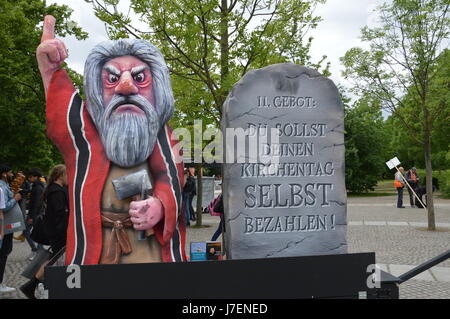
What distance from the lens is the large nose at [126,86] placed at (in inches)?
134

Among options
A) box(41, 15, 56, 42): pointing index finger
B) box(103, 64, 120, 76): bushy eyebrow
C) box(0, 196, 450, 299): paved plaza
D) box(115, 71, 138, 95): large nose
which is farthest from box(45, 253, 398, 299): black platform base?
box(0, 196, 450, 299): paved plaza

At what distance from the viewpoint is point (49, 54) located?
3447mm

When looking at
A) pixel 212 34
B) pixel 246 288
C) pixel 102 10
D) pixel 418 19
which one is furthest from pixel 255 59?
pixel 246 288

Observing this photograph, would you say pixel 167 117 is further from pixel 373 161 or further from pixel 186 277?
pixel 373 161

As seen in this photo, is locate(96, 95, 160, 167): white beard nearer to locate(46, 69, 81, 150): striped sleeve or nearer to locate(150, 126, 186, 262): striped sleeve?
locate(150, 126, 186, 262): striped sleeve

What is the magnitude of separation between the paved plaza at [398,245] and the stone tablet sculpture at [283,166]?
191 centimetres

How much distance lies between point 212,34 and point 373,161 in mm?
18229

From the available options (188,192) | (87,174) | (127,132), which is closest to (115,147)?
(127,132)

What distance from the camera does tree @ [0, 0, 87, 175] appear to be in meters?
13.3

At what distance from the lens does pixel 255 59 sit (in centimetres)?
691

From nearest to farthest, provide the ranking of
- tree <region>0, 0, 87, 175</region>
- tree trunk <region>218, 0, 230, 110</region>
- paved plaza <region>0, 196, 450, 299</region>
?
paved plaza <region>0, 196, 450, 299</region>, tree trunk <region>218, 0, 230, 110</region>, tree <region>0, 0, 87, 175</region>

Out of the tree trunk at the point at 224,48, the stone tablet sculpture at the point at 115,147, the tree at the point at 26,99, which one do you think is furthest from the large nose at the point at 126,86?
the tree at the point at 26,99

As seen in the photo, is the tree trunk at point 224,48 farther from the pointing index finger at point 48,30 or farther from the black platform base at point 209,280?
the black platform base at point 209,280

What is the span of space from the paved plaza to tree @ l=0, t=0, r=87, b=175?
232 inches
